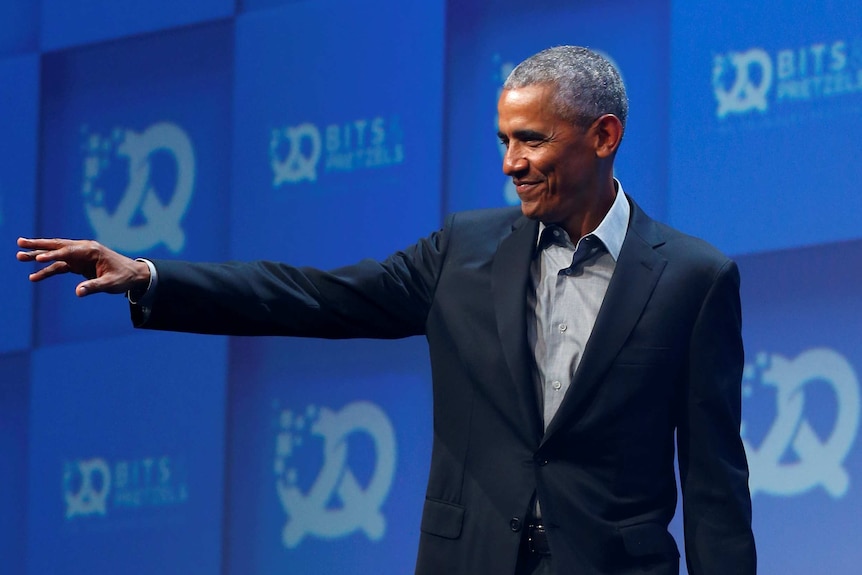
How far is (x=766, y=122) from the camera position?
2.64 m

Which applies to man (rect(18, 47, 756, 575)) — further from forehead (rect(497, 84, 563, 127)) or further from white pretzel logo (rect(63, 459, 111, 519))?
white pretzel logo (rect(63, 459, 111, 519))

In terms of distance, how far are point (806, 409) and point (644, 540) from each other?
99 centimetres

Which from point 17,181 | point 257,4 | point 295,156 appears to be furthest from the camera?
point 17,181

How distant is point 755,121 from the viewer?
2654 millimetres

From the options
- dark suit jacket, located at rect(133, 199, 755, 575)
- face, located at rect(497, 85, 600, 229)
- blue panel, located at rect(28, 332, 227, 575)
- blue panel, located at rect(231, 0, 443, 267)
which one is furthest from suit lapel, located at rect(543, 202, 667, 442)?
blue panel, located at rect(28, 332, 227, 575)

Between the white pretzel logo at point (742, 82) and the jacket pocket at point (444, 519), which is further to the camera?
the white pretzel logo at point (742, 82)

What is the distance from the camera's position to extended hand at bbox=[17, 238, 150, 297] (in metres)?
1.57

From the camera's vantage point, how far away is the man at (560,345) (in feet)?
5.53

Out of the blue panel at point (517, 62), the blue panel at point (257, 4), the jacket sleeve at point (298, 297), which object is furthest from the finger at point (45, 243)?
the blue panel at point (257, 4)

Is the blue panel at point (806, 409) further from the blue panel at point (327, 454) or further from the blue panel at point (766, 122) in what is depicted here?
the blue panel at point (327, 454)

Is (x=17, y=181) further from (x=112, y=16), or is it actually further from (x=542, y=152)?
(x=542, y=152)

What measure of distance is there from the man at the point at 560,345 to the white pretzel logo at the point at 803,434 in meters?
0.83

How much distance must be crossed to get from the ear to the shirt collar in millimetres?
75

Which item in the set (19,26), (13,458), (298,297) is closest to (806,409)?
(298,297)
